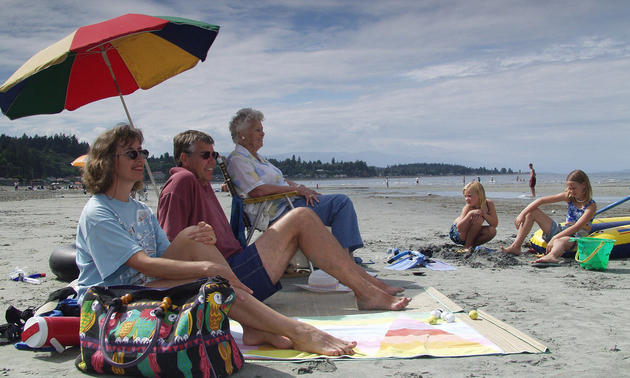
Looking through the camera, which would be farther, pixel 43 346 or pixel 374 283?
pixel 374 283

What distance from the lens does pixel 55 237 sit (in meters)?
8.05

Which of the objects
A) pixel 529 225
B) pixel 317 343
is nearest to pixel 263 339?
pixel 317 343

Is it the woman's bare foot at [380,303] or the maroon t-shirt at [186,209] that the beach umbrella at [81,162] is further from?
the woman's bare foot at [380,303]

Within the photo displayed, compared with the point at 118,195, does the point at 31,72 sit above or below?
above

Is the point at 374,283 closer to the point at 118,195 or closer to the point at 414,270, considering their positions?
the point at 414,270

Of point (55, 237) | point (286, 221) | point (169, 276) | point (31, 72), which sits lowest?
point (55, 237)

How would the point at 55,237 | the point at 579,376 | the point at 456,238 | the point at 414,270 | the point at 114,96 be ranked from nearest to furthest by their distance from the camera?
the point at 579,376 → the point at 114,96 → the point at 414,270 → the point at 456,238 → the point at 55,237

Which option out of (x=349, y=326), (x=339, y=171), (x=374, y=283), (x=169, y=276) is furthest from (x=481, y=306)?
(x=339, y=171)

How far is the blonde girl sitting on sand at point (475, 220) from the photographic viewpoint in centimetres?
598

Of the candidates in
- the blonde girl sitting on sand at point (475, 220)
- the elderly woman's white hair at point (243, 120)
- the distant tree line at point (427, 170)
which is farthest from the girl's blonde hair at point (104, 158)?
the distant tree line at point (427, 170)

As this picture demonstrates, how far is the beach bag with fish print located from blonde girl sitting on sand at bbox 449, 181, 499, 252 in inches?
180

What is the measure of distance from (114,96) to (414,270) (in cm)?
361

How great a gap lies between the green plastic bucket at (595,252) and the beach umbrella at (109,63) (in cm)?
439

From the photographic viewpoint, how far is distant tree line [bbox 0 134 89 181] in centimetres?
7694
